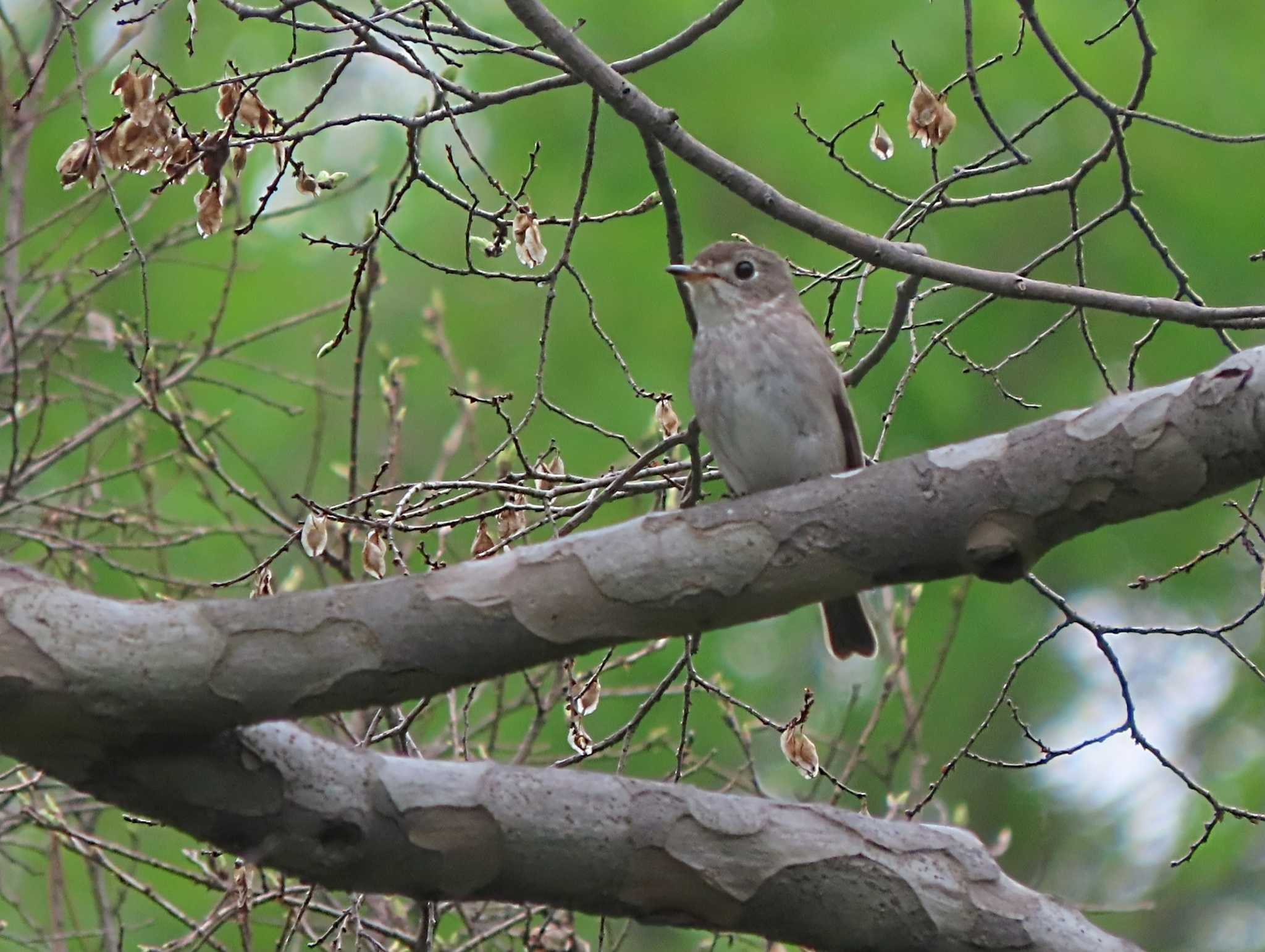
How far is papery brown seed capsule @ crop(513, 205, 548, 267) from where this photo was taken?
4.16 m

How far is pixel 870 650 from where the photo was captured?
4836 mm

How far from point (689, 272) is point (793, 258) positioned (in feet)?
15.4

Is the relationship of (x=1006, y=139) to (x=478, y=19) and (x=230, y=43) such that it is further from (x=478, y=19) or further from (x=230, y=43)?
(x=230, y=43)

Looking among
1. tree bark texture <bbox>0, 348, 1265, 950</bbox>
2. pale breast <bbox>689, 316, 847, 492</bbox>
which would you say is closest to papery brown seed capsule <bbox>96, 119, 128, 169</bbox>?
tree bark texture <bbox>0, 348, 1265, 950</bbox>

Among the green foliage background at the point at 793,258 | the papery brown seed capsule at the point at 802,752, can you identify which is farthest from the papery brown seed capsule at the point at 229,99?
the green foliage background at the point at 793,258

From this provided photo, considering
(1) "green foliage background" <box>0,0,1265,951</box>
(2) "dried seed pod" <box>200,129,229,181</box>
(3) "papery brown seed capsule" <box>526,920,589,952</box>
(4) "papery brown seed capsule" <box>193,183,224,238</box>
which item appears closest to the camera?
(2) "dried seed pod" <box>200,129,229,181</box>

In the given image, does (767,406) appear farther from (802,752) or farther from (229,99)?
(229,99)

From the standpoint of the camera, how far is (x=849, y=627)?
16.0 feet

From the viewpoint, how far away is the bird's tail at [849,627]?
16.0 ft

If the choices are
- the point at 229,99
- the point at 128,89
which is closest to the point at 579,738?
the point at 229,99

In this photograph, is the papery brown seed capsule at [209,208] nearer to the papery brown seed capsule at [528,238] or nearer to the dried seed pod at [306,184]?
the dried seed pod at [306,184]

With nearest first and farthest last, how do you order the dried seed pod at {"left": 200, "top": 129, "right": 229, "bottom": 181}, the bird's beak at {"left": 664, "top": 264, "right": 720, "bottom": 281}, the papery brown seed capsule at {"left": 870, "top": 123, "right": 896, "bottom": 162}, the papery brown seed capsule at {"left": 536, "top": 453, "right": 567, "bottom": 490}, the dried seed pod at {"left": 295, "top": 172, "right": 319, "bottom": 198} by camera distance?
the dried seed pod at {"left": 200, "top": 129, "right": 229, "bottom": 181} → the dried seed pod at {"left": 295, "top": 172, "right": 319, "bottom": 198} → the bird's beak at {"left": 664, "top": 264, "right": 720, "bottom": 281} → the papery brown seed capsule at {"left": 870, "top": 123, "right": 896, "bottom": 162} → the papery brown seed capsule at {"left": 536, "top": 453, "right": 567, "bottom": 490}

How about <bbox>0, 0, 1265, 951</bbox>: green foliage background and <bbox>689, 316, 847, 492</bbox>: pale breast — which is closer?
<bbox>689, 316, 847, 492</bbox>: pale breast

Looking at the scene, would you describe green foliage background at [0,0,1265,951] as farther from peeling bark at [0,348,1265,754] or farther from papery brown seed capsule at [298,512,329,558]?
peeling bark at [0,348,1265,754]
